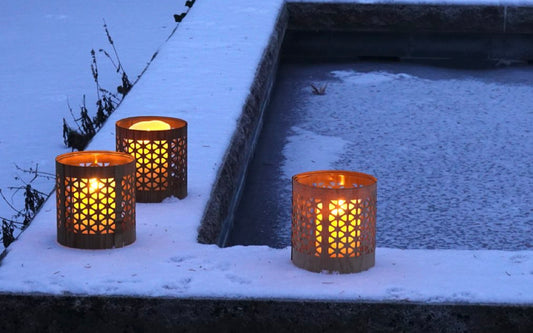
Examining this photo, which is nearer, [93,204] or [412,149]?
[93,204]

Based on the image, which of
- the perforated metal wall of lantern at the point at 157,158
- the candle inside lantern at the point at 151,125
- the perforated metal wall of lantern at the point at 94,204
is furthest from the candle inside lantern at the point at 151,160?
the perforated metal wall of lantern at the point at 94,204

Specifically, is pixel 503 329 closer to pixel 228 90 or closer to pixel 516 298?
pixel 516 298

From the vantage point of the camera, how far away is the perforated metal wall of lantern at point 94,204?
10.2 ft

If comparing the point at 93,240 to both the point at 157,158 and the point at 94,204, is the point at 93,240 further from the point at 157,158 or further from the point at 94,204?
the point at 157,158

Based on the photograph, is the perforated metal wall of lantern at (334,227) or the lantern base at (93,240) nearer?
the perforated metal wall of lantern at (334,227)

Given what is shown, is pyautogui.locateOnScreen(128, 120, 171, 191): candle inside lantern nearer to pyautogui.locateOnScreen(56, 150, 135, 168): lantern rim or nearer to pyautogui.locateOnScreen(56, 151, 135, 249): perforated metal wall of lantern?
pyautogui.locateOnScreen(56, 150, 135, 168): lantern rim

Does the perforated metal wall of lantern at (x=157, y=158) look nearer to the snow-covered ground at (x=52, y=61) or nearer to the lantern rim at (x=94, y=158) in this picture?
the lantern rim at (x=94, y=158)

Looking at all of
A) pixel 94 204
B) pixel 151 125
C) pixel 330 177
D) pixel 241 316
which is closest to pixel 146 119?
pixel 151 125

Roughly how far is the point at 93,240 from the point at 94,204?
0.37 feet

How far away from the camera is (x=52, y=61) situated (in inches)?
355

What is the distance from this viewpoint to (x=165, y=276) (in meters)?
2.93

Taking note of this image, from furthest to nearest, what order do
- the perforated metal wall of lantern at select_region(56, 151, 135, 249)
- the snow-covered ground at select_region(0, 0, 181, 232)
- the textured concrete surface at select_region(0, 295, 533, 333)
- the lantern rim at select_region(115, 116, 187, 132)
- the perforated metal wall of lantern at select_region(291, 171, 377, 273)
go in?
1. the snow-covered ground at select_region(0, 0, 181, 232)
2. the lantern rim at select_region(115, 116, 187, 132)
3. the perforated metal wall of lantern at select_region(56, 151, 135, 249)
4. the perforated metal wall of lantern at select_region(291, 171, 377, 273)
5. the textured concrete surface at select_region(0, 295, 533, 333)

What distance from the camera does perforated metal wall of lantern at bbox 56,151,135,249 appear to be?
3.11 m

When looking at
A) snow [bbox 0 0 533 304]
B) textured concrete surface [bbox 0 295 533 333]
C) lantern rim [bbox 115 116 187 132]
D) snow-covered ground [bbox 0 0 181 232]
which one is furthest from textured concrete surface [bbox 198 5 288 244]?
snow-covered ground [bbox 0 0 181 232]
